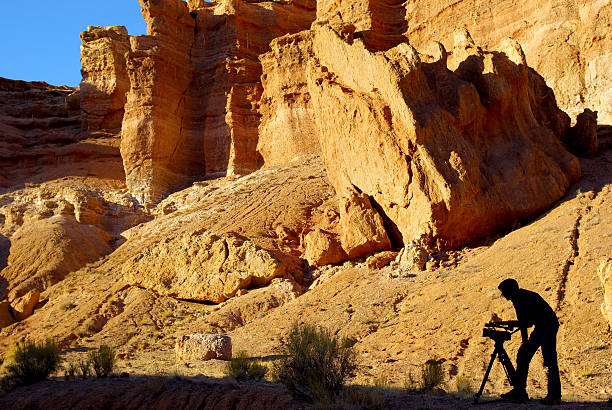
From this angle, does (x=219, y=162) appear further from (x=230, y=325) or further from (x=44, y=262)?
(x=230, y=325)

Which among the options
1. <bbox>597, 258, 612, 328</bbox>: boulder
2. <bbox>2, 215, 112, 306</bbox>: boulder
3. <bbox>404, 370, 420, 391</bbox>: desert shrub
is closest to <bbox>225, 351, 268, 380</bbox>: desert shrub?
<bbox>404, 370, 420, 391</bbox>: desert shrub

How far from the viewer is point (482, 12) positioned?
36.7 metres

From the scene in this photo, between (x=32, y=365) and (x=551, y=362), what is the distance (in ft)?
30.9

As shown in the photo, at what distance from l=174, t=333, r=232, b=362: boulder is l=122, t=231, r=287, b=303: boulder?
19.6 feet

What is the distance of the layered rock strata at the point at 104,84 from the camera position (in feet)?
148

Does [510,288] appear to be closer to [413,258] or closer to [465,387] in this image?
[465,387]

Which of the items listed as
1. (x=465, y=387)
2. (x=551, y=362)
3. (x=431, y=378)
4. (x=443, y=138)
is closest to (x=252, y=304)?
(x=443, y=138)

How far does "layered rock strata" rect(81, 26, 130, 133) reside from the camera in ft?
148

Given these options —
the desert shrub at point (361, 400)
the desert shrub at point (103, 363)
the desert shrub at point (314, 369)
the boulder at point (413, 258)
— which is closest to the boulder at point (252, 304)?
the boulder at point (413, 258)

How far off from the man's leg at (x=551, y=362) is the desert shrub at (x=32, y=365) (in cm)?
929

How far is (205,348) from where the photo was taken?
47.8 feet

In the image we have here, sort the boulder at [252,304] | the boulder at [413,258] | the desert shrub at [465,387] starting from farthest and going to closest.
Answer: the boulder at [252,304], the boulder at [413,258], the desert shrub at [465,387]

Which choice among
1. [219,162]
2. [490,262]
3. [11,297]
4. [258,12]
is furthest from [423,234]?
[258,12]

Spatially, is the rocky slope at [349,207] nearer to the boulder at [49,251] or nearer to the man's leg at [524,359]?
the boulder at [49,251]
